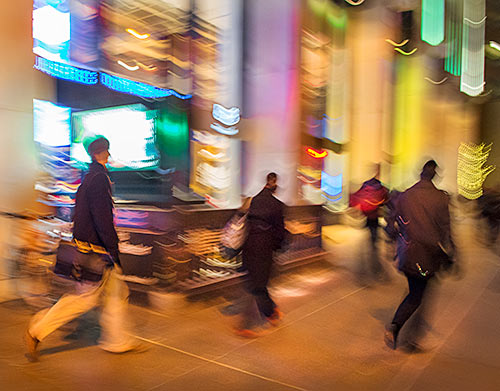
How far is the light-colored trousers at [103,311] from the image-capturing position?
384cm

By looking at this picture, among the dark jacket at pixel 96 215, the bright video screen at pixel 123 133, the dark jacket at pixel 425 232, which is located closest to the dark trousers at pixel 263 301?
the dark jacket at pixel 425 232

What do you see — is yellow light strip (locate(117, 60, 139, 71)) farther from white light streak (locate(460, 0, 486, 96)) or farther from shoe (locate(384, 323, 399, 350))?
white light streak (locate(460, 0, 486, 96))

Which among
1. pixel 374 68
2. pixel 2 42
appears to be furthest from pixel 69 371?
pixel 374 68

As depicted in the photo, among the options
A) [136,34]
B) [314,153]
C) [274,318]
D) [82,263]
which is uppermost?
[136,34]

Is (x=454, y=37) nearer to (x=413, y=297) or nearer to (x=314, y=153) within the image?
(x=314, y=153)

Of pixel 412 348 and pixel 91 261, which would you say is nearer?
pixel 91 261

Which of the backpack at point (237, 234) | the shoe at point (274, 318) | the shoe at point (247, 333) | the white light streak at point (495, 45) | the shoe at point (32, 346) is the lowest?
the shoe at point (274, 318)

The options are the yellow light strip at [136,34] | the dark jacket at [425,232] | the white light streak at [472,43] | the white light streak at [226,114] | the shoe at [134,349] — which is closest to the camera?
the shoe at [134,349]

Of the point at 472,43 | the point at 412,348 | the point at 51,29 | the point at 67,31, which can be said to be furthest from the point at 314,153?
the point at 472,43

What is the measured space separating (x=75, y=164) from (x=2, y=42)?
2.37 metres

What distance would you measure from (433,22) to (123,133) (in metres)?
17.1

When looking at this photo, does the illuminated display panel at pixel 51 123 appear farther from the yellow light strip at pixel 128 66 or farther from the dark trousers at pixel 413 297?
the dark trousers at pixel 413 297

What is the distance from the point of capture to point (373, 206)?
7512 mm

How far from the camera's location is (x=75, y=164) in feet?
24.8
